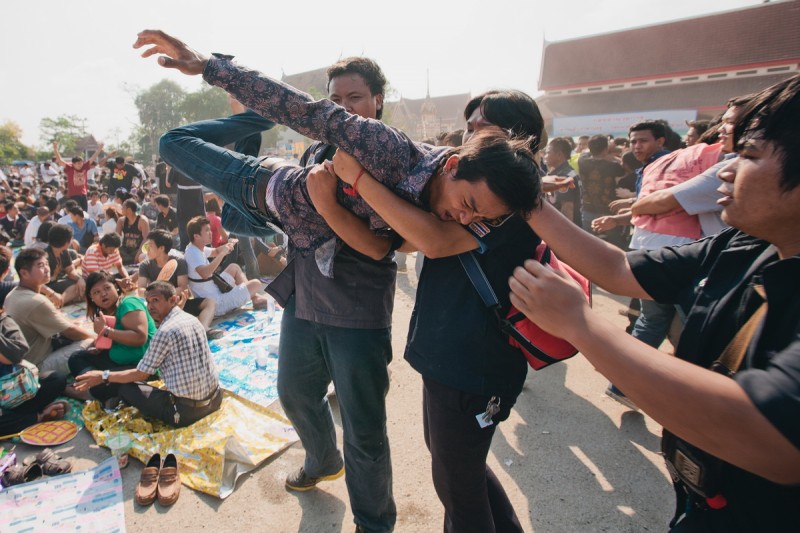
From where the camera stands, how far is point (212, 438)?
3182 mm

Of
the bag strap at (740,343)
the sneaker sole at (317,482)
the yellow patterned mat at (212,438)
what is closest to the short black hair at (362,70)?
the bag strap at (740,343)

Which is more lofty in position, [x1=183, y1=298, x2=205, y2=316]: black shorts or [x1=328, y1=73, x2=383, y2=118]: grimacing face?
[x1=328, y1=73, x2=383, y2=118]: grimacing face

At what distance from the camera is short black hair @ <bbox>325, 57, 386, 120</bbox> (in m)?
2.09

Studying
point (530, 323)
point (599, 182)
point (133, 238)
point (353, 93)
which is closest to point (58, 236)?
point (133, 238)

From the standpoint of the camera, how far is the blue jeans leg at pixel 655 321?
3.27m

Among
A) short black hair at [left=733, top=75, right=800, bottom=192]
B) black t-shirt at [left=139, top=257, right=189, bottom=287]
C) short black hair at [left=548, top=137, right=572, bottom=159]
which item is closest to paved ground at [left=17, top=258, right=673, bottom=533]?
short black hair at [left=733, top=75, right=800, bottom=192]

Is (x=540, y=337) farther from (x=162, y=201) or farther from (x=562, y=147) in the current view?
(x=162, y=201)

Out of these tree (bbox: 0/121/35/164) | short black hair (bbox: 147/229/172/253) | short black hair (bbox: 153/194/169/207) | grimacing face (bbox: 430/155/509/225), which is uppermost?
tree (bbox: 0/121/35/164)

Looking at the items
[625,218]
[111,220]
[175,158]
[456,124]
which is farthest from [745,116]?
[456,124]

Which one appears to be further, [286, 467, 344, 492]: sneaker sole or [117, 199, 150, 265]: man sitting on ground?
[117, 199, 150, 265]: man sitting on ground

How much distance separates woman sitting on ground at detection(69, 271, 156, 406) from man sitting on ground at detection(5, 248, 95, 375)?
235 millimetres

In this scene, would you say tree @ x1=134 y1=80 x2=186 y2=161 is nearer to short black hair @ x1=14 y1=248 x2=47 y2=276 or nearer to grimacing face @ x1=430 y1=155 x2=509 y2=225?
short black hair @ x1=14 y1=248 x2=47 y2=276

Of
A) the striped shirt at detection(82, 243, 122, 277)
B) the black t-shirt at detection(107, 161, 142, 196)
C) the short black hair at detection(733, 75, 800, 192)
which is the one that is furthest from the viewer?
the black t-shirt at detection(107, 161, 142, 196)

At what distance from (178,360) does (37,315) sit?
70.9 inches
